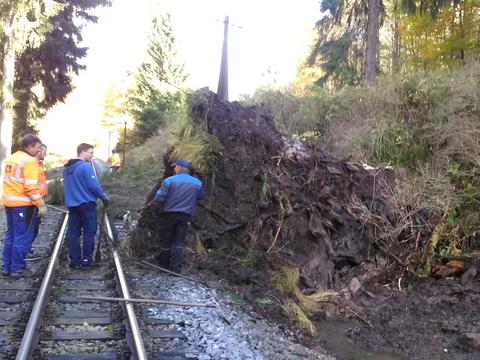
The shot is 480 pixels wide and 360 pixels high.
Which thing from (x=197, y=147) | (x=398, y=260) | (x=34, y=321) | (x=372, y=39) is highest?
(x=372, y=39)

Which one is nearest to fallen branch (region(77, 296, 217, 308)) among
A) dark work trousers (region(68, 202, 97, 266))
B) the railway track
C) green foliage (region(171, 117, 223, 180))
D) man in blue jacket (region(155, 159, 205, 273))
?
the railway track

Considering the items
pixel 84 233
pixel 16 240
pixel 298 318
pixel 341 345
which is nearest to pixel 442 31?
pixel 341 345

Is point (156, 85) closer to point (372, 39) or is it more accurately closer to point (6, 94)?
point (6, 94)

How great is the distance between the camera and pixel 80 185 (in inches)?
289

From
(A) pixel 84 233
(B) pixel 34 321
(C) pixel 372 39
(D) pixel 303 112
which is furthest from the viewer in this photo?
(C) pixel 372 39

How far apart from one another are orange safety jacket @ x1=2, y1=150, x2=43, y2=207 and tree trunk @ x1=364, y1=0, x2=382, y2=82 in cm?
1446

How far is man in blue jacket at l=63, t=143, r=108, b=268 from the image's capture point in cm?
733

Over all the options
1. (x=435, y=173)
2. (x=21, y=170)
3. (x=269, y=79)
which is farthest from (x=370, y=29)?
(x=21, y=170)

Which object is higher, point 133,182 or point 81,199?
point 81,199

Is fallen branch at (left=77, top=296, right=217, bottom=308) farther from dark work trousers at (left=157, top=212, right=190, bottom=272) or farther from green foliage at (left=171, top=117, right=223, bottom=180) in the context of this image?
green foliage at (left=171, top=117, right=223, bottom=180)

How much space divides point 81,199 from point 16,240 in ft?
3.52

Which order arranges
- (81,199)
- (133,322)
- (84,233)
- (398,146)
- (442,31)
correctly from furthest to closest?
(442,31) < (398,146) < (84,233) < (81,199) < (133,322)

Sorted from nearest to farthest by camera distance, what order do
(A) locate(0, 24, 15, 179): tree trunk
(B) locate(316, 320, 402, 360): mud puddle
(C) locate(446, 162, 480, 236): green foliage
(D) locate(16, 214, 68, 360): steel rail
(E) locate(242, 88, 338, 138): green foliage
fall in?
(D) locate(16, 214, 68, 360): steel rail, (B) locate(316, 320, 402, 360): mud puddle, (C) locate(446, 162, 480, 236): green foliage, (E) locate(242, 88, 338, 138): green foliage, (A) locate(0, 24, 15, 179): tree trunk

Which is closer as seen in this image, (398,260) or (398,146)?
(398,260)
